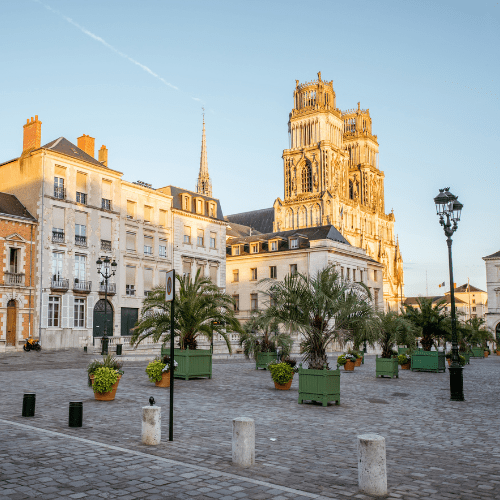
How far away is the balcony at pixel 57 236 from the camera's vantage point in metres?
38.9

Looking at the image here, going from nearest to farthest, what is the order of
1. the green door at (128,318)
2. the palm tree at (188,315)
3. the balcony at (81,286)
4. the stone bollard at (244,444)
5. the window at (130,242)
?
1. the stone bollard at (244,444)
2. the palm tree at (188,315)
3. the balcony at (81,286)
4. the green door at (128,318)
5. the window at (130,242)

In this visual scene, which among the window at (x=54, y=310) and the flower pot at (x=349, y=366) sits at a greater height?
the window at (x=54, y=310)

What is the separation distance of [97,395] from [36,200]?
27887 mm

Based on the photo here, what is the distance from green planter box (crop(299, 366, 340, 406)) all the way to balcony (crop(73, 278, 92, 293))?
29199mm

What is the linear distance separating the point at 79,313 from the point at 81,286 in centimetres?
199

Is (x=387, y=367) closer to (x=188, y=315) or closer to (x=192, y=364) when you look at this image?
(x=192, y=364)

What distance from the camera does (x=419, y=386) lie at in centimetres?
1919

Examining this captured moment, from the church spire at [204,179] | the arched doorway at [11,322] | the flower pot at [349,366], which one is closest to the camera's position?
the flower pot at [349,366]

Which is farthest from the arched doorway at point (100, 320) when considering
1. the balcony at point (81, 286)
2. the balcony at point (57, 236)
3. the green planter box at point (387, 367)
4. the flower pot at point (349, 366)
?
the green planter box at point (387, 367)

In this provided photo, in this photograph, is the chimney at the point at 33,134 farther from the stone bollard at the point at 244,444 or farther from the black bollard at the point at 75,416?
the stone bollard at the point at 244,444

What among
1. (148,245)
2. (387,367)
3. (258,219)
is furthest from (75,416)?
(258,219)

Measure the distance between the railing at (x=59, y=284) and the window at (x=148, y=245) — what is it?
884cm

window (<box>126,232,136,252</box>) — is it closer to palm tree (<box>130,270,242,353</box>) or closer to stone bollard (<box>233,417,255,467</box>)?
palm tree (<box>130,270,242,353</box>)

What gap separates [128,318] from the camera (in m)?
44.3
